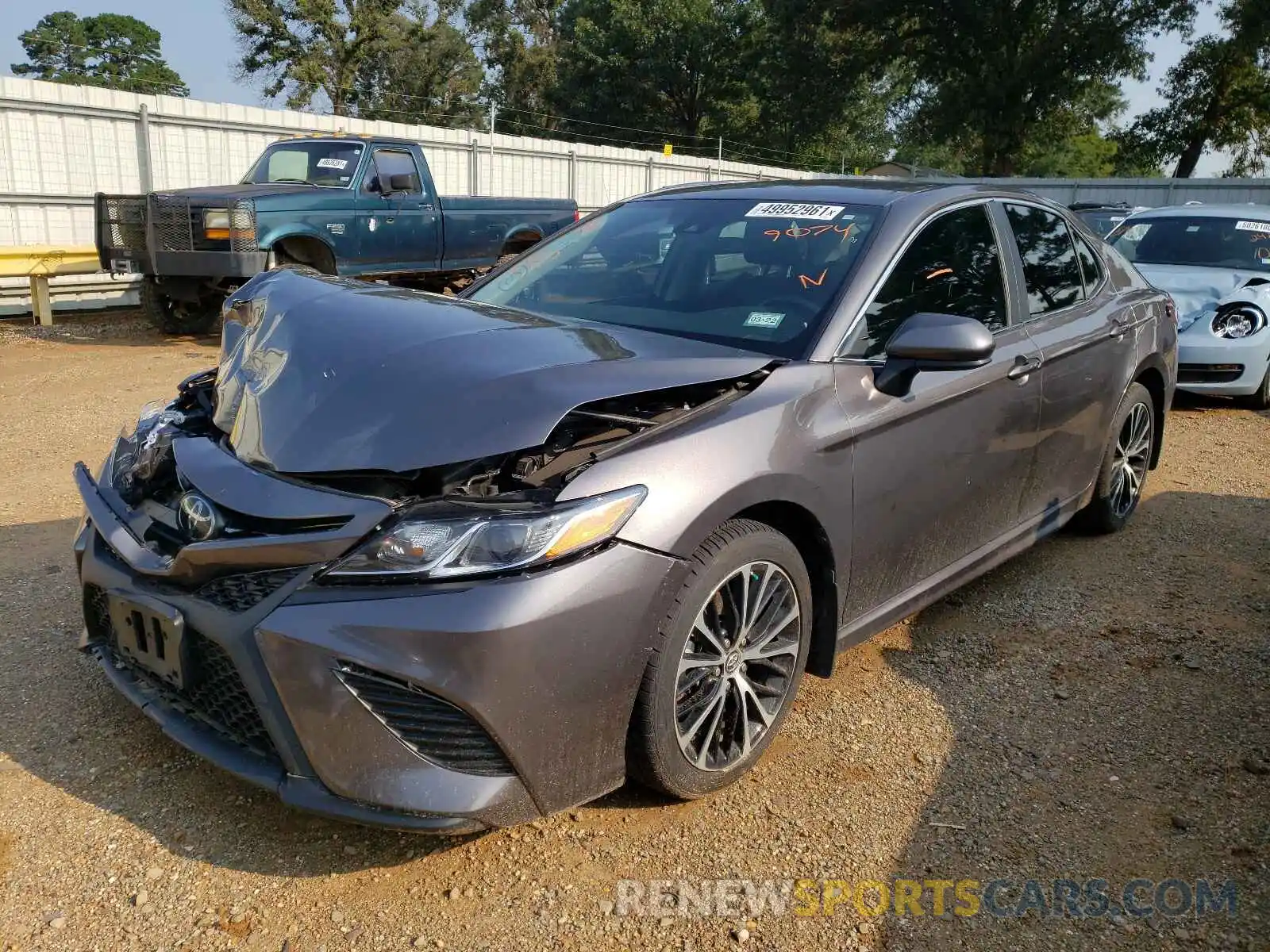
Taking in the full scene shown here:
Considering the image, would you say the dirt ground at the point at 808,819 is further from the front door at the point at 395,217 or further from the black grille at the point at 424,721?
the front door at the point at 395,217

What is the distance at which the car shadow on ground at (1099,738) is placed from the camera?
238cm

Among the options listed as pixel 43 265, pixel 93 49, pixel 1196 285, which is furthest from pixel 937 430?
pixel 93 49

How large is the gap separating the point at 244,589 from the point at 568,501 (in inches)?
29.8

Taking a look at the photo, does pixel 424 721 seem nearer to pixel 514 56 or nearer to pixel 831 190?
pixel 831 190

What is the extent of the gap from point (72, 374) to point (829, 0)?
1379 inches

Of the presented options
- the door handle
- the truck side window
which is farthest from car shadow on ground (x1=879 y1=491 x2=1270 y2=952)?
the truck side window

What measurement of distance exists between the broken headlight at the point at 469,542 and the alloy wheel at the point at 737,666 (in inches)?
17.7

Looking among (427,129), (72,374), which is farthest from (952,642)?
(427,129)

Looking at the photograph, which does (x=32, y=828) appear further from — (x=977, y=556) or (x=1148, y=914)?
(x=977, y=556)

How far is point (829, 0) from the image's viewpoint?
37000mm

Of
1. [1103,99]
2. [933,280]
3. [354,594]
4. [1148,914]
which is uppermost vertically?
[1103,99]

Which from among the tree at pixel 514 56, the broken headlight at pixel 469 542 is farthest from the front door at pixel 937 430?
the tree at pixel 514 56

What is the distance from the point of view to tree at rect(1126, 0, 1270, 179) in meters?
31.4

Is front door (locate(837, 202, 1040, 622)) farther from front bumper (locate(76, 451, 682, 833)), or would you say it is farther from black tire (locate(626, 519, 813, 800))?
front bumper (locate(76, 451, 682, 833))
